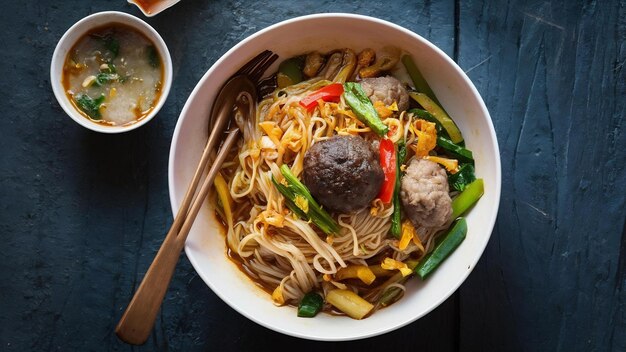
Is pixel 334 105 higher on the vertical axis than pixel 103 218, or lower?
higher

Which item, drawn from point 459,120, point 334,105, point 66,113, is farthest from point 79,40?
point 459,120

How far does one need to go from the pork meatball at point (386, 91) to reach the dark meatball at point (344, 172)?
0.91ft

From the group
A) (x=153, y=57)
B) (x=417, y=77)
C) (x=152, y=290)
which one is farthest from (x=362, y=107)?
(x=152, y=290)

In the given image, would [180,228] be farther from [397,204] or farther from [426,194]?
[426,194]

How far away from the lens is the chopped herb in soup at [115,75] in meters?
3.33

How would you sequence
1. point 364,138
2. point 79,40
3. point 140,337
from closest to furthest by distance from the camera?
1. point 140,337
2. point 364,138
3. point 79,40

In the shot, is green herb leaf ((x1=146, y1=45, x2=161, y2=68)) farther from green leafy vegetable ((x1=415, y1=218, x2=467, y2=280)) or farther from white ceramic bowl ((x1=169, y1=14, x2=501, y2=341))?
green leafy vegetable ((x1=415, y1=218, x2=467, y2=280))

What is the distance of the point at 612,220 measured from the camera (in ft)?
11.5

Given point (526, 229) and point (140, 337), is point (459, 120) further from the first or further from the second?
point (140, 337)

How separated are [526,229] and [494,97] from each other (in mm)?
729

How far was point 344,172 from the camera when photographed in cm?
277

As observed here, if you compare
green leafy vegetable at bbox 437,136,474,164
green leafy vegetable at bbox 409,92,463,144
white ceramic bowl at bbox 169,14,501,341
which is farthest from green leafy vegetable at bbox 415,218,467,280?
green leafy vegetable at bbox 409,92,463,144

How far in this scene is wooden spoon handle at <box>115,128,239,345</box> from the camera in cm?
280

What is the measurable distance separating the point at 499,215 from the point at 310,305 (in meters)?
1.14
